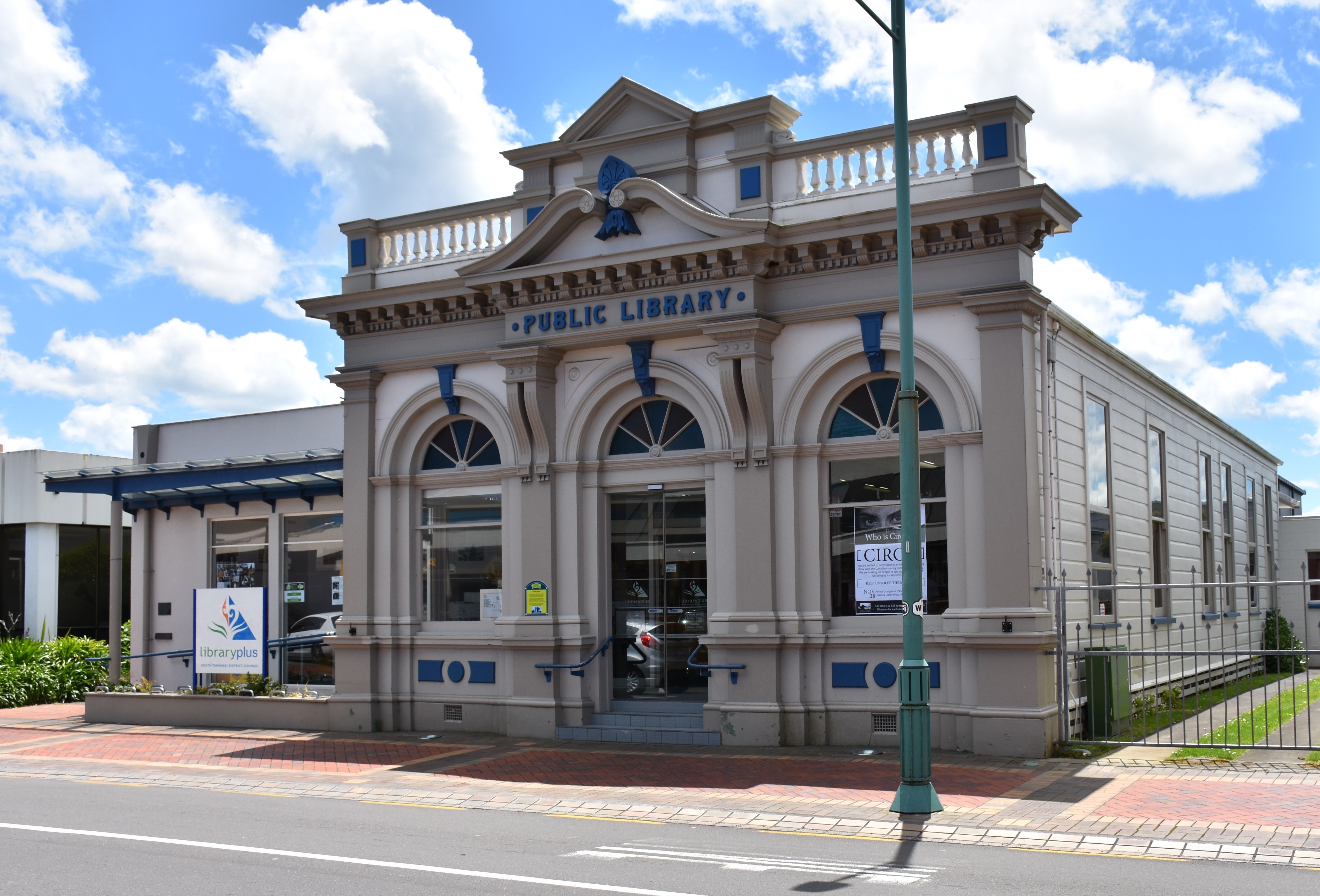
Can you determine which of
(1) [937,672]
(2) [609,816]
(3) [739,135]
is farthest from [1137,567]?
(2) [609,816]

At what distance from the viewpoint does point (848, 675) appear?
15258 mm

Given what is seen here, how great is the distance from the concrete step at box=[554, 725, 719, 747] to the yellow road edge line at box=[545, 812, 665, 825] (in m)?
Answer: 4.45

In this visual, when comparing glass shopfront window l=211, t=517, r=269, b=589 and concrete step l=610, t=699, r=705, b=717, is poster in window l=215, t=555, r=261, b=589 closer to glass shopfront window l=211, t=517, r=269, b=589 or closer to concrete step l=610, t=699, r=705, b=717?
glass shopfront window l=211, t=517, r=269, b=589

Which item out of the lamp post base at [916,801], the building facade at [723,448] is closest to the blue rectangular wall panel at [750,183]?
the building facade at [723,448]

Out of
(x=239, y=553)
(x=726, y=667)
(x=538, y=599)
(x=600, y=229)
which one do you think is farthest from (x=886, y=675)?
(x=239, y=553)

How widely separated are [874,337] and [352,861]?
29.4 feet

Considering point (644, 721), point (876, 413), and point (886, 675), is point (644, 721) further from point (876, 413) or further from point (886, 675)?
point (876, 413)

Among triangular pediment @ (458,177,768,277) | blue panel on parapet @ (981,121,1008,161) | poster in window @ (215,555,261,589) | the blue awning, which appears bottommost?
poster in window @ (215,555,261,589)

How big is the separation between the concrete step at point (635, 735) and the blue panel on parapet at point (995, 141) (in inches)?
306

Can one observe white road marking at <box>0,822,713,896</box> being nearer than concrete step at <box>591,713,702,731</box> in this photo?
Yes

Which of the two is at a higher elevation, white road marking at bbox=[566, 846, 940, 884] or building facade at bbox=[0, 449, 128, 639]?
building facade at bbox=[0, 449, 128, 639]

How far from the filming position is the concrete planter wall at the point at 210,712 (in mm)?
18625

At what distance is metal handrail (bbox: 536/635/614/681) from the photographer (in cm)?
1695

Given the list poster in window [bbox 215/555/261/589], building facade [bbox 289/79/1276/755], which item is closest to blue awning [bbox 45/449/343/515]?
poster in window [bbox 215/555/261/589]
